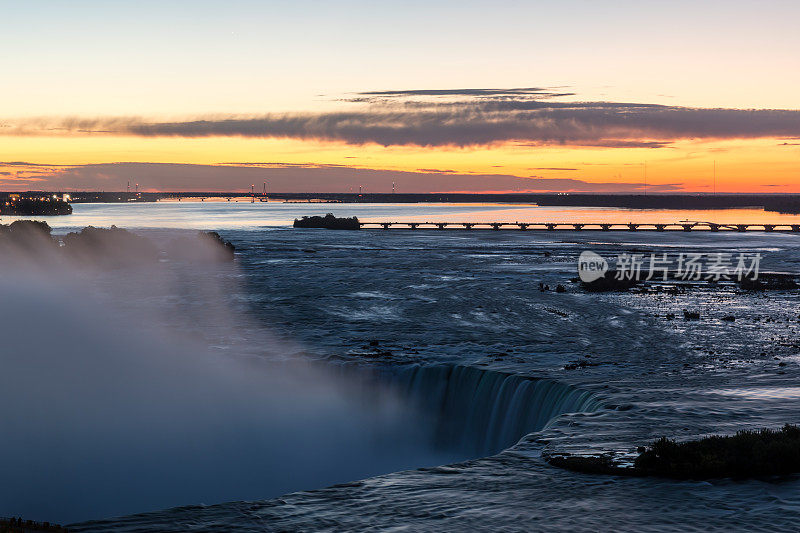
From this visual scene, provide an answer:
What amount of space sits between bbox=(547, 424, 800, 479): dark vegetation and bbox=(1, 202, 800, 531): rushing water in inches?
14.6

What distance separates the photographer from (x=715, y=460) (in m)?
18.9

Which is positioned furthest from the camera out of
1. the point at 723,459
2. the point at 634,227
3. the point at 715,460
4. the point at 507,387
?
the point at 634,227

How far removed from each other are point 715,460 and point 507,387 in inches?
491

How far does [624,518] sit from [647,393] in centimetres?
1236

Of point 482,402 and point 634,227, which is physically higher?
point 634,227

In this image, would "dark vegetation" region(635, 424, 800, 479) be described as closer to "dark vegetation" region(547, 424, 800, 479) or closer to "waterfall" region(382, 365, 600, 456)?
"dark vegetation" region(547, 424, 800, 479)

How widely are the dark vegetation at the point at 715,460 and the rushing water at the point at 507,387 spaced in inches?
14.6

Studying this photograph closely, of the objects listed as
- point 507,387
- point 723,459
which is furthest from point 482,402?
point 723,459

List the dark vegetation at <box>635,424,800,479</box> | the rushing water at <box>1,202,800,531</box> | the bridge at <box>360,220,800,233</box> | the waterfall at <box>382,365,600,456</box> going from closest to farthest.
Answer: the rushing water at <box>1,202,800,531</box>
the dark vegetation at <box>635,424,800,479</box>
the waterfall at <box>382,365,600,456</box>
the bridge at <box>360,220,800,233</box>

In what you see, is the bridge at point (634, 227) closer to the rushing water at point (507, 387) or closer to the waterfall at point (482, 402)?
the rushing water at point (507, 387)

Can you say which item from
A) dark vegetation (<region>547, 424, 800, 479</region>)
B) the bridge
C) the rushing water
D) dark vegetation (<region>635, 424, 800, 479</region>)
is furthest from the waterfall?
the bridge

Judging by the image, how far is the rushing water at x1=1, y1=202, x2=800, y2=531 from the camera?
56.6 ft

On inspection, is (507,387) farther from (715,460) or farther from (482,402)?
(715,460)

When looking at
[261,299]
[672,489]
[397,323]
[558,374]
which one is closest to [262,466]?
[558,374]
